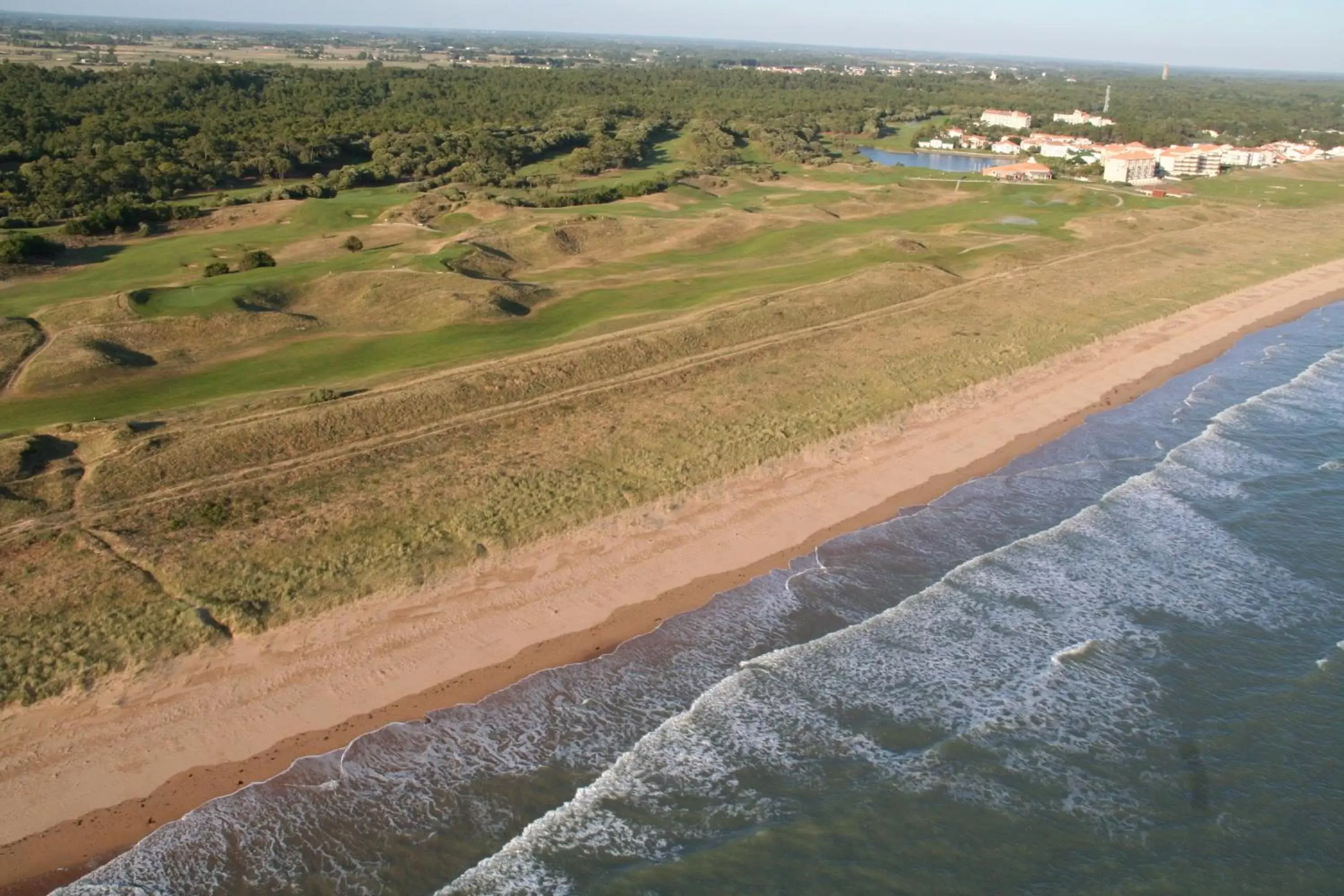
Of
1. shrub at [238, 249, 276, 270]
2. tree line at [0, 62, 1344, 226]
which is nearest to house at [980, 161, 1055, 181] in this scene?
tree line at [0, 62, 1344, 226]

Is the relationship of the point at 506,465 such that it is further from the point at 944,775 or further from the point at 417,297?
the point at 417,297

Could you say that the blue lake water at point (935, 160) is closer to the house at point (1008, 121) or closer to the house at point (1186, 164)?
the house at point (1186, 164)

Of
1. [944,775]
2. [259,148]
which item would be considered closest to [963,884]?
[944,775]

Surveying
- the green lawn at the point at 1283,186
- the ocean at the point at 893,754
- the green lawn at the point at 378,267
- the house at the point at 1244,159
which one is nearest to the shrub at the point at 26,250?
the green lawn at the point at 378,267

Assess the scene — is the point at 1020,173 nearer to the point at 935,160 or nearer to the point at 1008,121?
the point at 935,160

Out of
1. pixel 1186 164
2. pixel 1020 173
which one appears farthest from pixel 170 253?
pixel 1186 164

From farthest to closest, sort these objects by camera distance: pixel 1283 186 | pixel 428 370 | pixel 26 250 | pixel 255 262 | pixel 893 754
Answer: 1. pixel 1283 186
2. pixel 255 262
3. pixel 26 250
4. pixel 428 370
5. pixel 893 754
